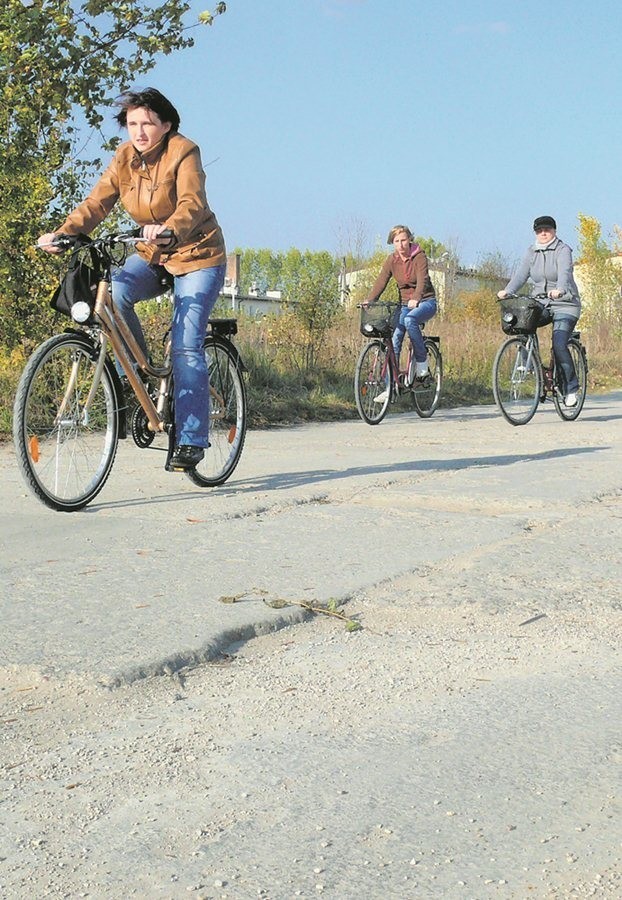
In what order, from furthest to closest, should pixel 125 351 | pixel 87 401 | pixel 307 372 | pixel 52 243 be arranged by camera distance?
pixel 307 372 < pixel 125 351 < pixel 87 401 < pixel 52 243

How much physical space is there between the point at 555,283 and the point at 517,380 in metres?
1.10

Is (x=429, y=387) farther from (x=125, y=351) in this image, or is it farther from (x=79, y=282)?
(x=79, y=282)

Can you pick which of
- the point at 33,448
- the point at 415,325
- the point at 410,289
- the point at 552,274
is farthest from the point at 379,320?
the point at 33,448

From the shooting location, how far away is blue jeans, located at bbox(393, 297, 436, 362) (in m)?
12.9

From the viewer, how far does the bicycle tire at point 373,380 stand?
12.1m

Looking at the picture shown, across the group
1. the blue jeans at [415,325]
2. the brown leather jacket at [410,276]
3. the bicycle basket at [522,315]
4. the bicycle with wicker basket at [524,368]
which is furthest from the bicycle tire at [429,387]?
the bicycle basket at [522,315]

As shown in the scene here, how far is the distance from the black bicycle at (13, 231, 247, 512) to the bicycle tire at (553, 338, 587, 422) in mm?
6954

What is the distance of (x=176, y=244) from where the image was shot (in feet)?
21.1

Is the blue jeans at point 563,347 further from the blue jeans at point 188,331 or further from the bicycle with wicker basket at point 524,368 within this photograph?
the blue jeans at point 188,331

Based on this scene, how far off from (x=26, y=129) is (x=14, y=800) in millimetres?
8611

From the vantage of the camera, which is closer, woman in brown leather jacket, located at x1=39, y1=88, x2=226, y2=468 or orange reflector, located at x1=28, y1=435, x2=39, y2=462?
orange reflector, located at x1=28, y1=435, x2=39, y2=462

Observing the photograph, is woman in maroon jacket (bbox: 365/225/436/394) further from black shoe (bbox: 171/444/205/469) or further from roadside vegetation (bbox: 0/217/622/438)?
black shoe (bbox: 171/444/205/469)

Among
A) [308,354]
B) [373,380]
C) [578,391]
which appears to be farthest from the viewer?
[308,354]

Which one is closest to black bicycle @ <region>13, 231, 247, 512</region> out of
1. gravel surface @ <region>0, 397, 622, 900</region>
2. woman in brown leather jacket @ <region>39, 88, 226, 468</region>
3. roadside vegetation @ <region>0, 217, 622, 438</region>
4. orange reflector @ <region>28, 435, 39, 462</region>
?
orange reflector @ <region>28, 435, 39, 462</region>
